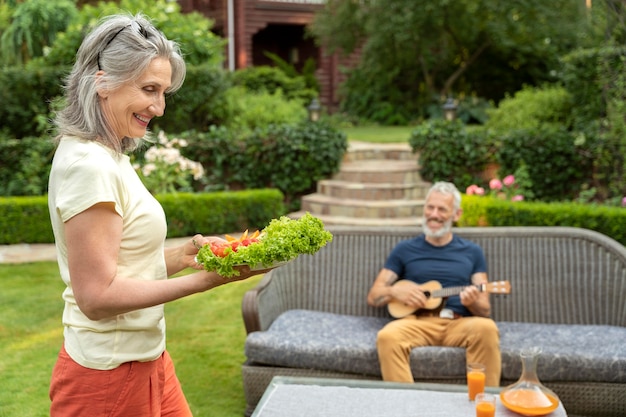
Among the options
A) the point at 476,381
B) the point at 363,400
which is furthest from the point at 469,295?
the point at 363,400

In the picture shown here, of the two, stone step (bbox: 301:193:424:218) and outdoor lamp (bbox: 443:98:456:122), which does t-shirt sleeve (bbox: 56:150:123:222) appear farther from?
outdoor lamp (bbox: 443:98:456:122)

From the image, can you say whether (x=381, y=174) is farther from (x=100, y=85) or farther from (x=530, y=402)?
→ (x=100, y=85)

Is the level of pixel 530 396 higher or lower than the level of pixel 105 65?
lower

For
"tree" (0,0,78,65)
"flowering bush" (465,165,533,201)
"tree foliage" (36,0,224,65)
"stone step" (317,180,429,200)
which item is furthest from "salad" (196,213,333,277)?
"tree" (0,0,78,65)

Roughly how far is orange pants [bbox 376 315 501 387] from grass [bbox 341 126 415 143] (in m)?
8.15

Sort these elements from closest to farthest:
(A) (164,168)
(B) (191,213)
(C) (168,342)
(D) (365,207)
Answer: (C) (168,342) < (B) (191,213) < (A) (164,168) < (D) (365,207)

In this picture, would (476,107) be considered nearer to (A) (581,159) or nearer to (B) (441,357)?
(A) (581,159)

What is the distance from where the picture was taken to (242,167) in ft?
34.8

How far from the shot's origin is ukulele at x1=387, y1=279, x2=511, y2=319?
4301mm

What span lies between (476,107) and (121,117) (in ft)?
51.0

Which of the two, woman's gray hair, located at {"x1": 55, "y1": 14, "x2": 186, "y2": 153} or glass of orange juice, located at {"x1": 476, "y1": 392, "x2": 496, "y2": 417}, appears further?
glass of orange juice, located at {"x1": 476, "y1": 392, "x2": 496, "y2": 417}

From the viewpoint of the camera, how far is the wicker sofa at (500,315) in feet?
13.1

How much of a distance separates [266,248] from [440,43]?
1581 cm

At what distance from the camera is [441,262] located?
455 cm
